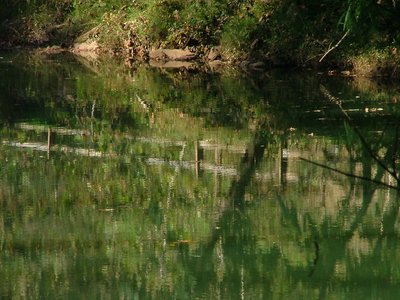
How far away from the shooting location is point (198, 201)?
9.20 m

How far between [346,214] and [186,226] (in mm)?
1303

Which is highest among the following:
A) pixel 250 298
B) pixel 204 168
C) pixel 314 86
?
pixel 314 86

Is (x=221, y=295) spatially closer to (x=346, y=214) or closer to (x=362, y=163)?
(x=346, y=214)

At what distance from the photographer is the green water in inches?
263

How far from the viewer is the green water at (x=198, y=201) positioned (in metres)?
6.69

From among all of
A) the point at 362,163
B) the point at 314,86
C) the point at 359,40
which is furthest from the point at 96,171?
the point at 359,40

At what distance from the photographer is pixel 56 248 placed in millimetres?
7559

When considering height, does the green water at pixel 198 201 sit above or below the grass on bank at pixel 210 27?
below

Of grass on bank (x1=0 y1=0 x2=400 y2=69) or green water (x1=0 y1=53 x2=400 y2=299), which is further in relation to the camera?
grass on bank (x1=0 y1=0 x2=400 y2=69)

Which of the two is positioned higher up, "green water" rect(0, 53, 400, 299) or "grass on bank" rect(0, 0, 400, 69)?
"grass on bank" rect(0, 0, 400, 69)

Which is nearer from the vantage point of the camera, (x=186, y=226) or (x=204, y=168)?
(x=186, y=226)

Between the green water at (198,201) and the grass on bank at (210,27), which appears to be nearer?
the green water at (198,201)

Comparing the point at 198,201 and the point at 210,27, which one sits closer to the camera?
the point at 198,201

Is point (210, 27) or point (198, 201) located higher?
point (210, 27)
